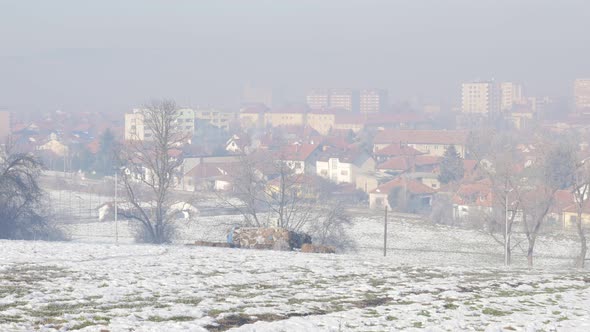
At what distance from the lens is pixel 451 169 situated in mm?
62469

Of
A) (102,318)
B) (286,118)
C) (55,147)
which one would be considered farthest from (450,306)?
(286,118)

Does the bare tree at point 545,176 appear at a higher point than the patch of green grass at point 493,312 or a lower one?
higher

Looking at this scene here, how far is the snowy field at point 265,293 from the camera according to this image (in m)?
10.1

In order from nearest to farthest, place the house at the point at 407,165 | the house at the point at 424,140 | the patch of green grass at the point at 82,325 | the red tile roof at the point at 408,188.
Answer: the patch of green grass at the point at 82,325 → the red tile roof at the point at 408,188 → the house at the point at 407,165 → the house at the point at 424,140

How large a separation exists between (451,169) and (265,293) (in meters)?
51.6

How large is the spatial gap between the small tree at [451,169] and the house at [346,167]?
6546 millimetres

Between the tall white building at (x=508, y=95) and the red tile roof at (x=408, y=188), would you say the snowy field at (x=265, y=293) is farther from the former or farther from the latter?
the tall white building at (x=508, y=95)

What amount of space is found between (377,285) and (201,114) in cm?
11953

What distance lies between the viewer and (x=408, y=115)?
473ft

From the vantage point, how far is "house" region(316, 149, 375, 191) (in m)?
69.2

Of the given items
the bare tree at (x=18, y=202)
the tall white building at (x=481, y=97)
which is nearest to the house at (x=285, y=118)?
the tall white building at (x=481, y=97)

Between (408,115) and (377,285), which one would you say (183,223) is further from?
(408,115)

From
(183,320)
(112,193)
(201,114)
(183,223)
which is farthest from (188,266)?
(201,114)

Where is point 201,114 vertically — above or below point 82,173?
above
